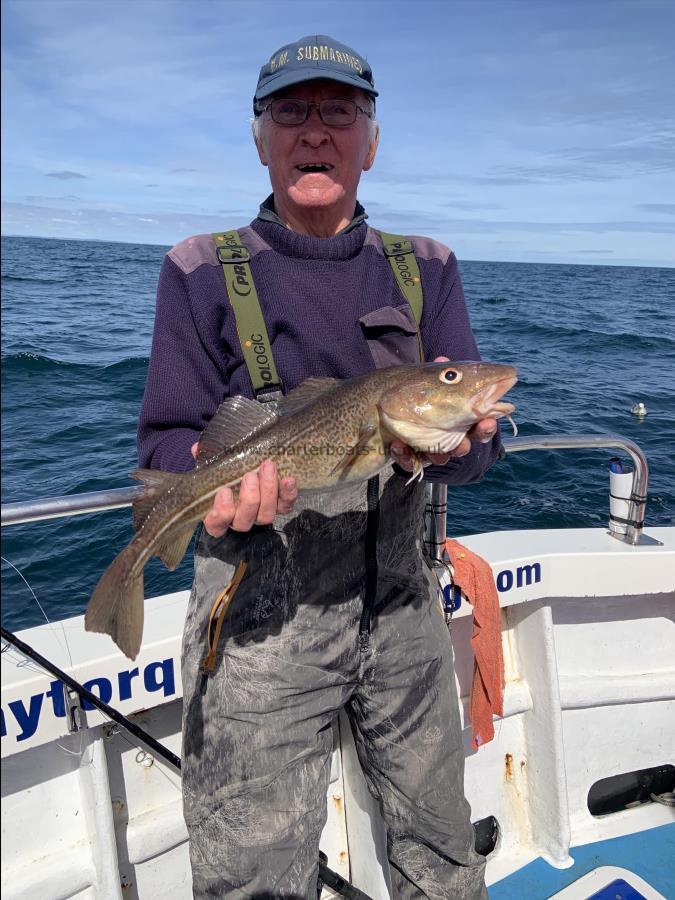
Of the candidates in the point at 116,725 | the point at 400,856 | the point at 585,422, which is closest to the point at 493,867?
the point at 400,856

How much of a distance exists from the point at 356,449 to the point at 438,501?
4.89 feet

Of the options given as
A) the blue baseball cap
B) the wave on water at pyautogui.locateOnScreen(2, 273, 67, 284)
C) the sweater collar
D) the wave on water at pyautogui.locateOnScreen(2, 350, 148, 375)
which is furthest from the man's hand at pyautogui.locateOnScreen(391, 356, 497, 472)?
the wave on water at pyautogui.locateOnScreen(2, 273, 67, 284)

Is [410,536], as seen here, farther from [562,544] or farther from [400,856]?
[562,544]

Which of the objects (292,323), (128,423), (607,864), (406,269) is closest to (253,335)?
(292,323)

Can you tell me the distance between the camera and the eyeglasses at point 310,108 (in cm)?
289

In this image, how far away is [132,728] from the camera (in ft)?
10.2

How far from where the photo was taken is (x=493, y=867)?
440 cm

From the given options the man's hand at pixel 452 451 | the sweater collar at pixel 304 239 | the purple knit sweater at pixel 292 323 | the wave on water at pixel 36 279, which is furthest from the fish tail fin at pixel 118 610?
the wave on water at pixel 36 279

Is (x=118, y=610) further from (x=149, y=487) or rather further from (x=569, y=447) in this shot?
(x=569, y=447)

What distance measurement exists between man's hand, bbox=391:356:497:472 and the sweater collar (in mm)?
757

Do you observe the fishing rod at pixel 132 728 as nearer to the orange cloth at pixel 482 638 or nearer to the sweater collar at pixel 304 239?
the orange cloth at pixel 482 638

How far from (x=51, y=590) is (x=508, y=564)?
5.94m

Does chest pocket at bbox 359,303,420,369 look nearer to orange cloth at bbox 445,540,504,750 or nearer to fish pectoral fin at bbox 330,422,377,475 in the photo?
fish pectoral fin at bbox 330,422,377,475

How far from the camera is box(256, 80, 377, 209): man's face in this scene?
2.90 metres
